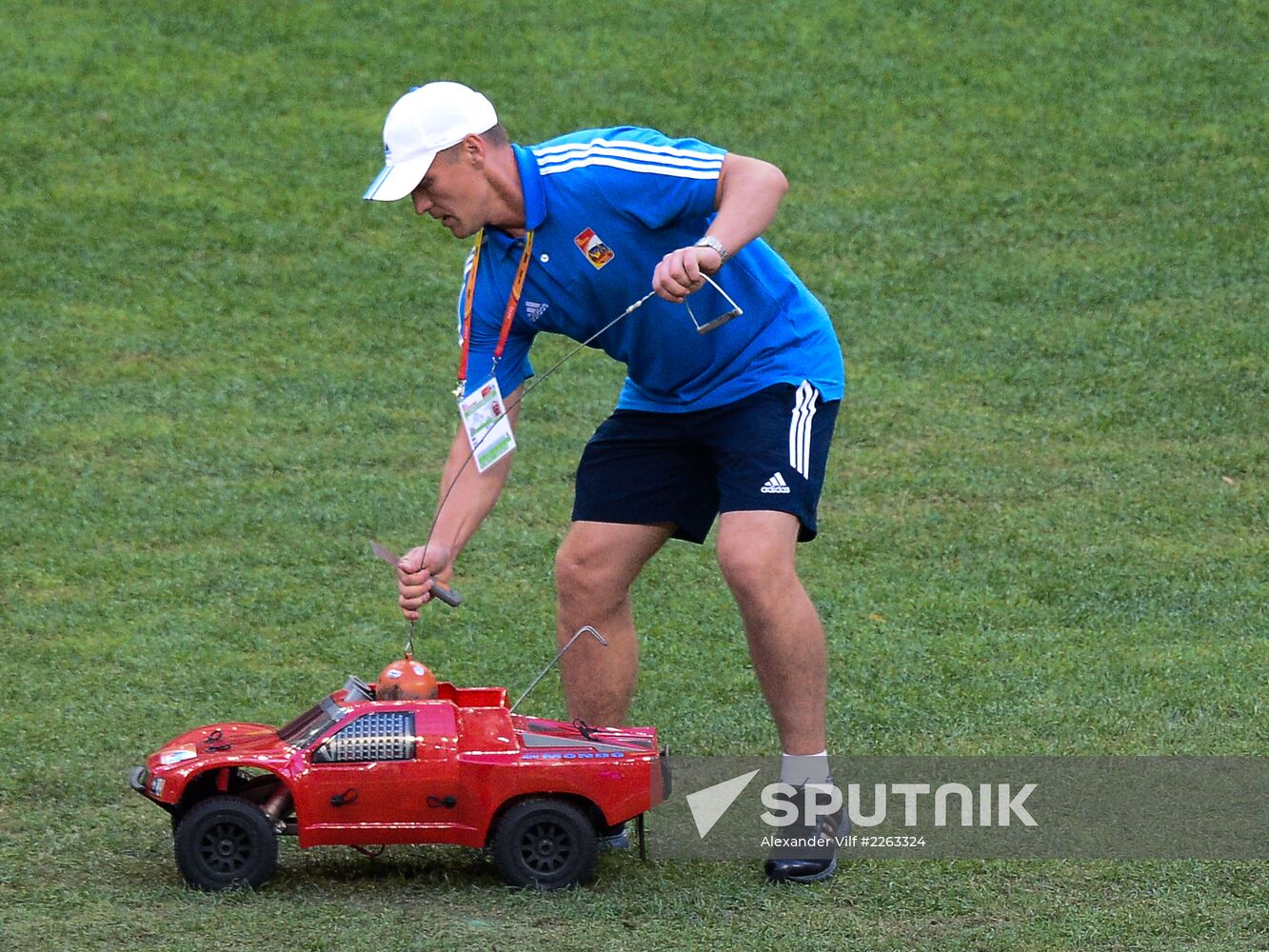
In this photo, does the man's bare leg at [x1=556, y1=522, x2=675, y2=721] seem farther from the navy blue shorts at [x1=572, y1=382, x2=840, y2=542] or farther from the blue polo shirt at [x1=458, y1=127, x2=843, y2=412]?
the blue polo shirt at [x1=458, y1=127, x2=843, y2=412]

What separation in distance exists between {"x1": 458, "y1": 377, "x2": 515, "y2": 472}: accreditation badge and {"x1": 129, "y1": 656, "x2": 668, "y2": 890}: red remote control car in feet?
2.16

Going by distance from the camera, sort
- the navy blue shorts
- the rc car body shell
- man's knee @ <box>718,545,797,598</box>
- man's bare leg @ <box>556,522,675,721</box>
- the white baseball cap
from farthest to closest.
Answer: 1. man's bare leg @ <box>556,522,675,721</box>
2. the navy blue shorts
3. man's knee @ <box>718,545,797,598</box>
4. the white baseball cap
5. the rc car body shell

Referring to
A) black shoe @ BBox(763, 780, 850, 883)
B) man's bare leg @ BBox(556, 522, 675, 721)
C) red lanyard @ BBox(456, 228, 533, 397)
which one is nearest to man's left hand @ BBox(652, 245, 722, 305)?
red lanyard @ BBox(456, 228, 533, 397)

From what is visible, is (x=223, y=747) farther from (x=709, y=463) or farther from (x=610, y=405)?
(x=610, y=405)

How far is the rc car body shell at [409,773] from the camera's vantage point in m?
4.04

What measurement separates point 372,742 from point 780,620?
1.02 meters

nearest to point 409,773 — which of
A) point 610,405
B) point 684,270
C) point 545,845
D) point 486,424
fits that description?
point 545,845

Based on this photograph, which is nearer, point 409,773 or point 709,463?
point 409,773

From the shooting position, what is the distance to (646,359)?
14.8 feet

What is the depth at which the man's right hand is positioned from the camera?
4.27 m

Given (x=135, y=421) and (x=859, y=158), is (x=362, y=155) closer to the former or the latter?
(x=859, y=158)

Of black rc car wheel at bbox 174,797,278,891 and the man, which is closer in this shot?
black rc car wheel at bbox 174,797,278,891

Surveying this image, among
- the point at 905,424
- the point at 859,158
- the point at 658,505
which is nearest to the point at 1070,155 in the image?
the point at 859,158

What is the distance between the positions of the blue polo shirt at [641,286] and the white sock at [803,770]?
913mm
